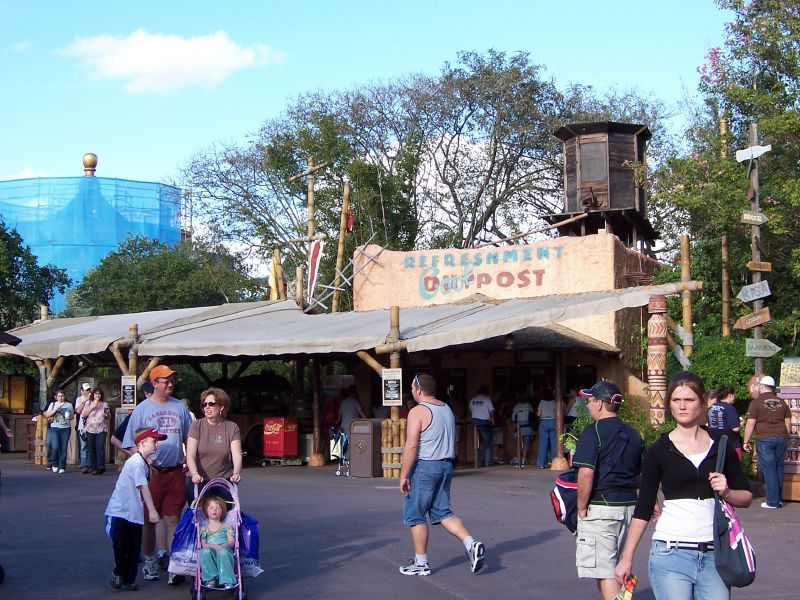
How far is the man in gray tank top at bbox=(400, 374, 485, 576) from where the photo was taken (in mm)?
8414

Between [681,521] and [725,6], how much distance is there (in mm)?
18114

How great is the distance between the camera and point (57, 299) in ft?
193

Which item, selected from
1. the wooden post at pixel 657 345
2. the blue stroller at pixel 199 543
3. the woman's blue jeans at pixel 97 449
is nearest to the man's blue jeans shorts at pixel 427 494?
the blue stroller at pixel 199 543

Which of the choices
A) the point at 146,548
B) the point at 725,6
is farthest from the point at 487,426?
the point at 146,548

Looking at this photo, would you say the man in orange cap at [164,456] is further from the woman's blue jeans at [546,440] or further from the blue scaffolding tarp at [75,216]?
the blue scaffolding tarp at [75,216]

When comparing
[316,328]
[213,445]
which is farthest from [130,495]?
[316,328]

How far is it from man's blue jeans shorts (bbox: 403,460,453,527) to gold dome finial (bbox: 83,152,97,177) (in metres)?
47.4

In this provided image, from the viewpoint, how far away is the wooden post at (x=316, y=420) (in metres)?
20.8

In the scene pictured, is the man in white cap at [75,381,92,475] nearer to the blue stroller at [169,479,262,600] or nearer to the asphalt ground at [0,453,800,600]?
the asphalt ground at [0,453,800,600]

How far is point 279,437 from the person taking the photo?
20.9 metres

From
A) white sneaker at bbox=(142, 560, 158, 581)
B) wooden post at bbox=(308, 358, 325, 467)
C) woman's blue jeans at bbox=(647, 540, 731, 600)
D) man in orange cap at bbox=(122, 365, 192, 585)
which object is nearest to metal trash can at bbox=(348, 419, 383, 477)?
wooden post at bbox=(308, 358, 325, 467)

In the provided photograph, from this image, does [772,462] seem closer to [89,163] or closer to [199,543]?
[199,543]

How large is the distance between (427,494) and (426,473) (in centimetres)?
17

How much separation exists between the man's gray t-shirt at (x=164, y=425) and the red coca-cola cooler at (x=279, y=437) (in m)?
12.1
